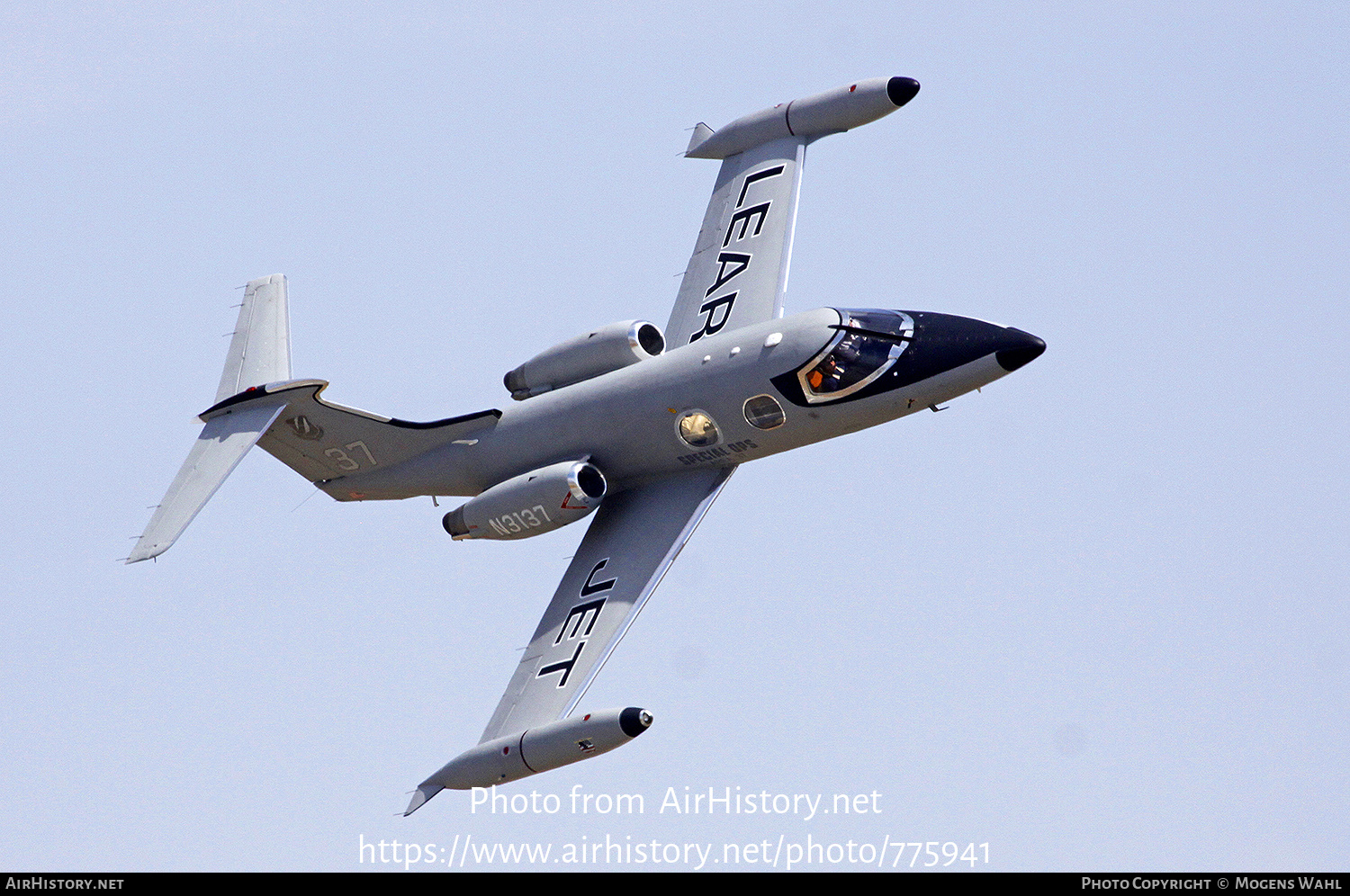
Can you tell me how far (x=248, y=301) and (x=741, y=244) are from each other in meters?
10.3

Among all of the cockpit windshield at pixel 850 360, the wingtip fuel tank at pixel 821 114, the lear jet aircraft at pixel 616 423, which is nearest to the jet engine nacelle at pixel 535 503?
the lear jet aircraft at pixel 616 423

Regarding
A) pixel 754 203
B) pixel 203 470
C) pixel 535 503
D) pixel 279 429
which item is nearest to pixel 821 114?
pixel 754 203

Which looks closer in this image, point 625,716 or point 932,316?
point 625,716

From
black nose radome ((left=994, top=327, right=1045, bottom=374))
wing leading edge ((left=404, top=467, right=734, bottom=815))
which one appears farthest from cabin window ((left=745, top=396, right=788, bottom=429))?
black nose radome ((left=994, top=327, right=1045, bottom=374))

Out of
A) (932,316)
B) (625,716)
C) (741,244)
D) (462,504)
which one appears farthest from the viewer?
(741,244)

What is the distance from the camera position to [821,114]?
132ft

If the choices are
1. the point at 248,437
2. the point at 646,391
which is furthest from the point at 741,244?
the point at 248,437

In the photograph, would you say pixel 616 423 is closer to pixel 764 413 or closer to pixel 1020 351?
pixel 764 413

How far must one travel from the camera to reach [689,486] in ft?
117

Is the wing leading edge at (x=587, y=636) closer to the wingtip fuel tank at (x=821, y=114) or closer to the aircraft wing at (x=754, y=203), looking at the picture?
the aircraft wing at (x=754, y=203)

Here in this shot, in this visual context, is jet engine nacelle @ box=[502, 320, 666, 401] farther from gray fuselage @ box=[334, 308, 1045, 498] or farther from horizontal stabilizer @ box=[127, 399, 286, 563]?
horizontal stabilizer @ box=[127, 399, 286, 563]

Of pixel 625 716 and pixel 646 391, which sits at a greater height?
pixel 646 391

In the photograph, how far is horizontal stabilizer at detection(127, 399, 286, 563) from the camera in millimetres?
34312

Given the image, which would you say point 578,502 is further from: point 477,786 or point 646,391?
point 477,786
